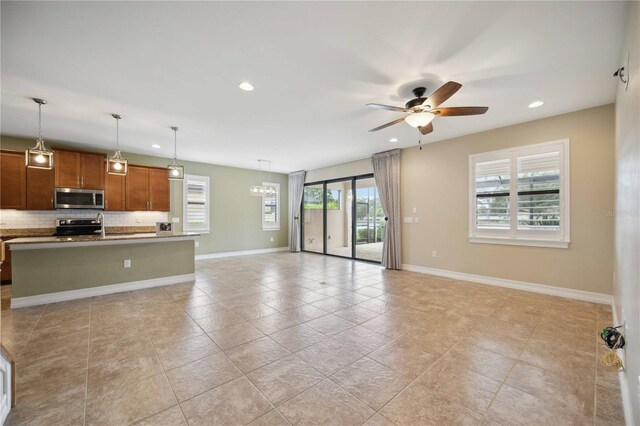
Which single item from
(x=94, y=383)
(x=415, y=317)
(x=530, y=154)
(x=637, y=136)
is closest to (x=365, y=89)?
(x=637, y=136)

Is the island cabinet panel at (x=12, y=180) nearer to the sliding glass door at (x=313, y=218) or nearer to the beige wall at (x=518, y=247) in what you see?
the sliding glass door at (x=313, y=218)

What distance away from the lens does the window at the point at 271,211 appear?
873 centimetres

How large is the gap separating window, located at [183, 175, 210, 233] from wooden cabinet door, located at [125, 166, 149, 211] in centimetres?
99

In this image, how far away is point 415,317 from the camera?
3.24 m

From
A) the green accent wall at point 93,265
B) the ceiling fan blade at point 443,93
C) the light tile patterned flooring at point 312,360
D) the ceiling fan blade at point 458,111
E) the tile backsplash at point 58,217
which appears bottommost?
the light tile patterned flooring at point 312,360

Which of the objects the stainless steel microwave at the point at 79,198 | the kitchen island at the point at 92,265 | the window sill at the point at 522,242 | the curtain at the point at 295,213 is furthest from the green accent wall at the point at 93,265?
the window sill at the point at 522,242

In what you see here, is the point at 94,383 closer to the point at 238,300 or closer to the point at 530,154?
the point at 238,300

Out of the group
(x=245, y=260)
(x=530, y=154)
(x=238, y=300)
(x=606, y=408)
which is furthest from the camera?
(x=245, y=260)

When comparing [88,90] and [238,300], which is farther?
[238,300]

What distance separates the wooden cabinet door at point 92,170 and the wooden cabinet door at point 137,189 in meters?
0.47

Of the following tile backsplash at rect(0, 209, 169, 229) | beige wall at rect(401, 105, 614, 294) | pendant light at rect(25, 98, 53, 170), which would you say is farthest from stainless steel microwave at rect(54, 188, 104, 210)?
beige wall at rect(401, 105, 614, 294)

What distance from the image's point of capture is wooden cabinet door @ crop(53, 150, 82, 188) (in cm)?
516

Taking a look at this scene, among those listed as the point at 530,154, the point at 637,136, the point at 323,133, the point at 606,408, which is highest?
the point at 323,133

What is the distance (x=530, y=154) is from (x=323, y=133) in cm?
348
